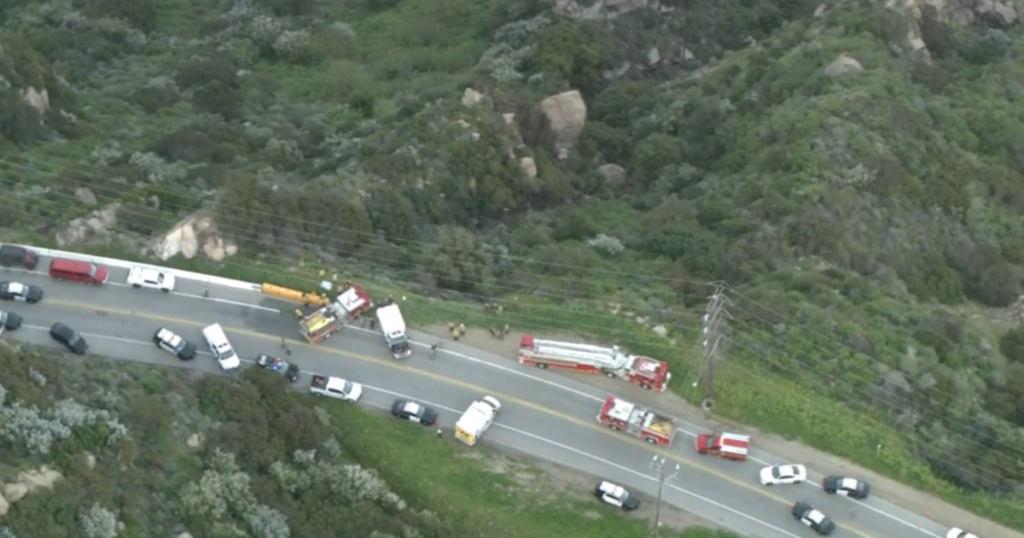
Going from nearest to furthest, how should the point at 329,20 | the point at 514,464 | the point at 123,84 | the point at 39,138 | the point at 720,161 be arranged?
the point at 514,464, the point at 39,138, the point at 720,161, the point at 123,84, the point at 329,20

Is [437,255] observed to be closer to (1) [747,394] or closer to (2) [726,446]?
(1) [747,394]

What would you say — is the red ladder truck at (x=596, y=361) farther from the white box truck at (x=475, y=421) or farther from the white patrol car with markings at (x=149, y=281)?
the white patrol car with markings at (x=149, y=281)

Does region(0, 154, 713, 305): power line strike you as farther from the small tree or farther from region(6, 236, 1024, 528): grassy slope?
the small tree

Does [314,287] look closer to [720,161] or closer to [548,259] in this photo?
[548,259]

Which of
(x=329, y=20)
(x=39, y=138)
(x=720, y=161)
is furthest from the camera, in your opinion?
(x=329, y=20)

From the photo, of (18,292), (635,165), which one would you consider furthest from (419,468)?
(635,165)

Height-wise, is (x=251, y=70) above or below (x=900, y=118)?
below

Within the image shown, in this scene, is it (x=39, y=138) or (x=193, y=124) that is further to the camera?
(x=193, y=124)

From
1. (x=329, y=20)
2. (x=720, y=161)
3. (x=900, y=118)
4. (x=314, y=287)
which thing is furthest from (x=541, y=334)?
(x=329, y=20)
